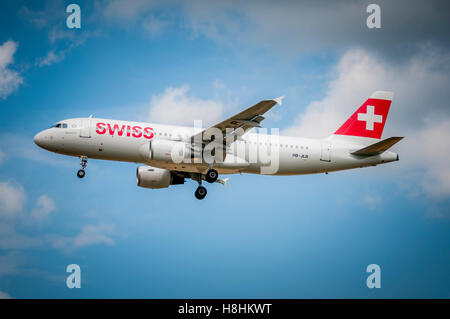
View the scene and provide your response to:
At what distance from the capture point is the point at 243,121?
29766mm

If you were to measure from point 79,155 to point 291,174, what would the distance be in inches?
571

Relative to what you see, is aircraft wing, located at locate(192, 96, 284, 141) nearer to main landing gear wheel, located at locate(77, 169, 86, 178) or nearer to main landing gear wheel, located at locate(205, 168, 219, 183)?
main landing gear wheel, located at locate(205, 168, 219, 183)

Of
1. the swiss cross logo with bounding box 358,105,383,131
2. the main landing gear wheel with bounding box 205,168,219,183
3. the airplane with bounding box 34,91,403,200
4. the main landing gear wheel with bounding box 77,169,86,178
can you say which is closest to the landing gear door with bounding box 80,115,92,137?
the airplane with bounding box 34,91,403,200

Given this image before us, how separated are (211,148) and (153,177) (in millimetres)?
6413

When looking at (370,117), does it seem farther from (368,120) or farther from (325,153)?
(325,153)

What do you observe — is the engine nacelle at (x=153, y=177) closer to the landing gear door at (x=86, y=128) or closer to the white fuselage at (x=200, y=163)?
the white fuselage at (x=200, y=163)

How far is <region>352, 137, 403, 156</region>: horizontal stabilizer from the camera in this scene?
32.3m

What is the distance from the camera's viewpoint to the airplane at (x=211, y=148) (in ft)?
104

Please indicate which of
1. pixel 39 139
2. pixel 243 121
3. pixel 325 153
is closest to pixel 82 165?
pixel 39 139

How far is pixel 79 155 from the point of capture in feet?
107

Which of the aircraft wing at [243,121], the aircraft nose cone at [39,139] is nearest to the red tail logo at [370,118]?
the aircraft wing at [243,121]
